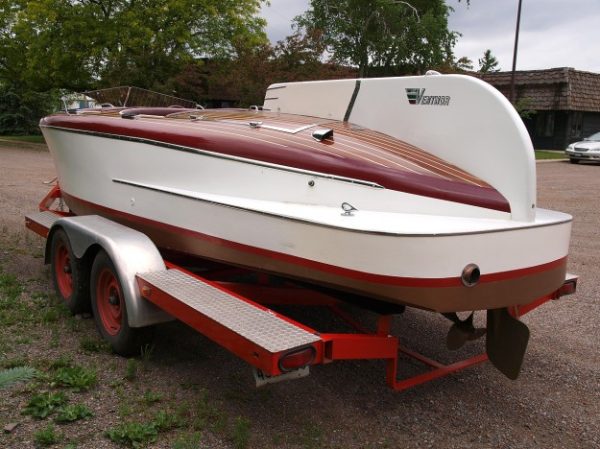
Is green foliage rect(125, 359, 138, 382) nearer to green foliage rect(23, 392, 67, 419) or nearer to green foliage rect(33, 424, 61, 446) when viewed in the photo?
green foliage rect(23, 392, 67, 419)

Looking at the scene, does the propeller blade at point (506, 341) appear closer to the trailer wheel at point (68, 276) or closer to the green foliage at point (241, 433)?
the green foliage at point (241, 433)

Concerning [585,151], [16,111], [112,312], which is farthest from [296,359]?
[16,111]

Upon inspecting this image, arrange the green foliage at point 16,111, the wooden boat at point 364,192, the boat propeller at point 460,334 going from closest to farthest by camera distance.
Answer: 1. the wooden boat at point 364,192
2. the boat propeller at point 460,334
3. the green foliage at point 16,111

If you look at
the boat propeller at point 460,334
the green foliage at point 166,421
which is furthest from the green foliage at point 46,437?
the boat propeller at point 460,334

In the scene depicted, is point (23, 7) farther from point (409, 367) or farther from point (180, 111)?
point (409, 367)

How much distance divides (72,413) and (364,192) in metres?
1.91

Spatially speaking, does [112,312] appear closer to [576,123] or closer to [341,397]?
[341,397]

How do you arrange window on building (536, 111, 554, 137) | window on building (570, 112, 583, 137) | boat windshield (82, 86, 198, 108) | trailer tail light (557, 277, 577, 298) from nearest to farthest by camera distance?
trailer tail light (557, 277, 577, 298), boat windshield (82, 86, 198, 108), window on building (570, 112, 583, 137), window on building (536, 111, 554, 137)

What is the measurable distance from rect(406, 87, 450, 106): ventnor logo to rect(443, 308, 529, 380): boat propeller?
1.31 metres

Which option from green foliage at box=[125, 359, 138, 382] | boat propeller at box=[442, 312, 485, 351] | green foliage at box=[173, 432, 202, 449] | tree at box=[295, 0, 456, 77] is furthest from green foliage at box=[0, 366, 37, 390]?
tree at box=[295, 0, 456, 77]

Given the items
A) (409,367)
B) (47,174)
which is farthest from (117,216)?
(47,174)

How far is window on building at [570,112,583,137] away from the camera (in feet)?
94.3

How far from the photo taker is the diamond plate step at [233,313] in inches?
105

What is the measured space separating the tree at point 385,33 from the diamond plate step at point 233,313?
88.8 ft
